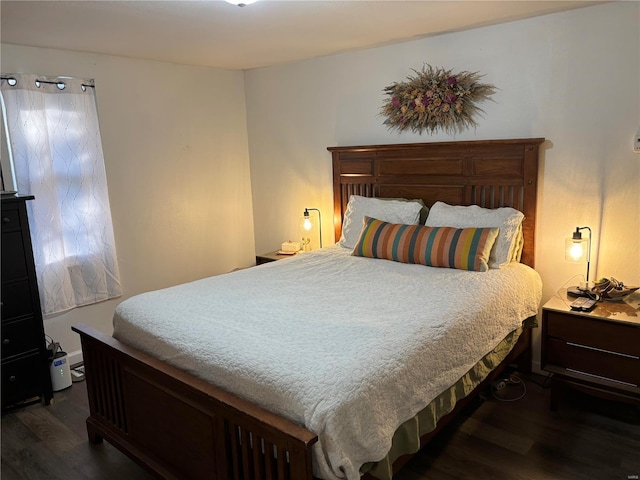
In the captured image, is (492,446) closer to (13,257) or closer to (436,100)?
(436,100)

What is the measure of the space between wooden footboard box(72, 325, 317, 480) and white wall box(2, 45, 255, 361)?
4.36 feet

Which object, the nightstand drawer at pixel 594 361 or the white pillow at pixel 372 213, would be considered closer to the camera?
the nightstand drawer at pixel 594 361

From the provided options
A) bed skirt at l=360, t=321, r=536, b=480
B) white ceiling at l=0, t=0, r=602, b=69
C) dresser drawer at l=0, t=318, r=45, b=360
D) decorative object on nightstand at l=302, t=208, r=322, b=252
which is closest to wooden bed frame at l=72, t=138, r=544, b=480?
bed skirt at l=360, t=321, r=536, b=480

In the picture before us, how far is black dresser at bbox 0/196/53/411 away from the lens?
9.41 ft

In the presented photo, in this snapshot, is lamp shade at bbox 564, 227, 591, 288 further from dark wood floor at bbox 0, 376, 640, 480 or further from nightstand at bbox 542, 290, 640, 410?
dark wood floor at bbox 0, 376, 640, 480

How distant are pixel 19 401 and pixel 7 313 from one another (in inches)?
22.5

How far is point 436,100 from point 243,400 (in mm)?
2498

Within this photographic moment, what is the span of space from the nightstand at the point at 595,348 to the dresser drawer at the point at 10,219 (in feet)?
9.96

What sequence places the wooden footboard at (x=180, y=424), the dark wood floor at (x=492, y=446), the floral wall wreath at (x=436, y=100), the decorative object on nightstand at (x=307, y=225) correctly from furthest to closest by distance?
the decorative object on nightstand at (x=307, y=225) < the floral wall wreath at (x=436, y=100) < the dark wood floor at (x=492, y=446) < the wooden footboard at (x=180, y=424)

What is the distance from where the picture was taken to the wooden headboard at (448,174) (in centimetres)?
319

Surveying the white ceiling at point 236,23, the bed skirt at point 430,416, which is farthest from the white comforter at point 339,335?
the white ceiling at point 236,23

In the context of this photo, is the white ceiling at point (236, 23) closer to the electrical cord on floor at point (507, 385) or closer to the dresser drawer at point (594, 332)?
the dresser drawer at point (594, 332)

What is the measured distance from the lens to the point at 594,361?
2627mm

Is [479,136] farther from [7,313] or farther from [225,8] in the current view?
[7,313]
